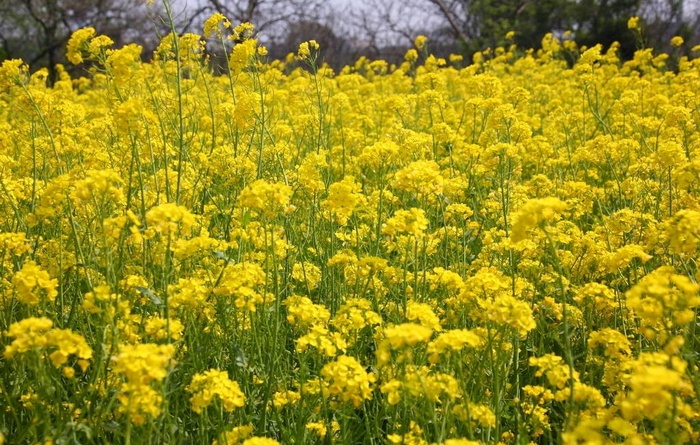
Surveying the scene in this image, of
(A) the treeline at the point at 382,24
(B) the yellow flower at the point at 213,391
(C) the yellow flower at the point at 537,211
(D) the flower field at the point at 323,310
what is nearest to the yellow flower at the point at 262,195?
(D) the flower field at the point at 323,310

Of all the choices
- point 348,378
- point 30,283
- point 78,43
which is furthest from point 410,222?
point 78,43

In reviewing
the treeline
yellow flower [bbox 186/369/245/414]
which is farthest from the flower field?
the treeline

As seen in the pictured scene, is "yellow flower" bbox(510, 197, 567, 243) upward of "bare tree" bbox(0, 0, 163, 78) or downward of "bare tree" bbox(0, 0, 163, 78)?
downward

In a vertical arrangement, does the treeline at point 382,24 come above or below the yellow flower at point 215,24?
above

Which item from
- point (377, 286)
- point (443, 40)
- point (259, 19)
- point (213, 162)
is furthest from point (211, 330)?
point (443, 40)

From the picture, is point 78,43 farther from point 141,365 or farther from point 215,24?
point 141,365

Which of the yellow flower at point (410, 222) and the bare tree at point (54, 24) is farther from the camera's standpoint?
the bare tree at point (54, 24)

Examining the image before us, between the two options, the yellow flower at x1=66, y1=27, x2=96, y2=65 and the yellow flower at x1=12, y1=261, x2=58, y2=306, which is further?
the yellow flower at x1=66, y1=27, x2=96, y2=65

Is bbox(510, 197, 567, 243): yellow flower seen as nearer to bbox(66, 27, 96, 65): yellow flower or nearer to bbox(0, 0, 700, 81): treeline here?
bbox(66, 27, 96, 65): yellow flower

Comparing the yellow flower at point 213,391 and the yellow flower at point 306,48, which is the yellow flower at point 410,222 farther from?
the yellow flower at point 306,48

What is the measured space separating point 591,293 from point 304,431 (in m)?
1.20

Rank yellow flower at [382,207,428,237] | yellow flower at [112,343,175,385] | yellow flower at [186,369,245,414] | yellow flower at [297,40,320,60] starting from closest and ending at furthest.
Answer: yellow flower at [112,343,175,385] < yellow flower at [186,369,245,414] < yellow flower at [382,207,428,237] < yellow flower at [297,40,320,60]

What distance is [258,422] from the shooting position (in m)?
2.29

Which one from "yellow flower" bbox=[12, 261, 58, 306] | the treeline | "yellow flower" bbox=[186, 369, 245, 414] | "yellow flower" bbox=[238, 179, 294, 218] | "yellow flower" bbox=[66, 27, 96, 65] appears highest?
the treeline
